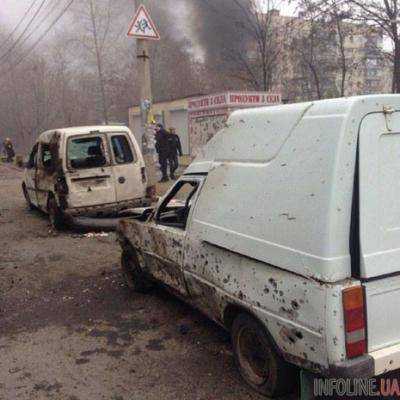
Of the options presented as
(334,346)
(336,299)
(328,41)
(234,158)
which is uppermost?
(328,41)

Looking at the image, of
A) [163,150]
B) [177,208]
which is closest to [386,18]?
[163,150]

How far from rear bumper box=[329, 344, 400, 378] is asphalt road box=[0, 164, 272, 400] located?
919 mm

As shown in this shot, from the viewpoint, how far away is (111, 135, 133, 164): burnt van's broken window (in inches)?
329

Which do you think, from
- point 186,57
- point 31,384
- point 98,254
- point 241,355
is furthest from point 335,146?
point 186,57

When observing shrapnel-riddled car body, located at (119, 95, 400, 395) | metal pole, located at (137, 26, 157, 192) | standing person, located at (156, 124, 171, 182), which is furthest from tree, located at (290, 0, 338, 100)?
shrapnel-riddled car body, located at (119, 95, 400, 395)

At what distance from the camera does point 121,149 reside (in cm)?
843

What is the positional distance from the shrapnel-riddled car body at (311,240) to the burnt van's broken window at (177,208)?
626mm

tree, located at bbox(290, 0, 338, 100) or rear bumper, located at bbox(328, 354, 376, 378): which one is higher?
tree, located at bbox(290, 0, 338, 100)

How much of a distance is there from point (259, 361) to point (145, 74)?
7.72 m

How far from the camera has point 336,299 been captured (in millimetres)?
2459

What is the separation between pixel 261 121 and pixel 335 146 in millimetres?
781

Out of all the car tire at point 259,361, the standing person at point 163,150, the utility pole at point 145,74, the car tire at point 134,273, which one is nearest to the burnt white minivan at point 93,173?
the utility pole at point 145,74

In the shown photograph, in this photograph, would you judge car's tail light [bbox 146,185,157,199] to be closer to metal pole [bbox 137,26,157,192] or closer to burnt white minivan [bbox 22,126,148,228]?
burnt white minivan [bbox 22,126,148,228]

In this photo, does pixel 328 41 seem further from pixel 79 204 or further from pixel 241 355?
pixel 241 355
